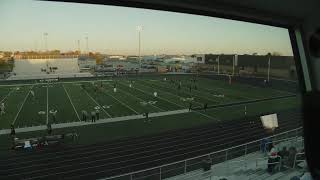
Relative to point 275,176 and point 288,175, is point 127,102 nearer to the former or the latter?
point 275,176

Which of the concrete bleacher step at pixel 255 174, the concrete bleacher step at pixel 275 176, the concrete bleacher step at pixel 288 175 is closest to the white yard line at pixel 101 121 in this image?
the concrete bleacher step at pixel 255 174

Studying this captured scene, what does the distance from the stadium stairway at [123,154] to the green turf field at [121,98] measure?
8.57 ft

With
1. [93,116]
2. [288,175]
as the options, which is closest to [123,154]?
[93,116]

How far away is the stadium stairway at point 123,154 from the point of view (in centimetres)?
612

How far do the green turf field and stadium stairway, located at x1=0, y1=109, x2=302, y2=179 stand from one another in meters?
2.61

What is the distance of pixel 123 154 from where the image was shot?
24.2ft

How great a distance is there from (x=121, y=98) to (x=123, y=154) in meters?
7.97

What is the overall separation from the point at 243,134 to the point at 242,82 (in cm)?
798

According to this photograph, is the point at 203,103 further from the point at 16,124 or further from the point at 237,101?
the point at 16,124

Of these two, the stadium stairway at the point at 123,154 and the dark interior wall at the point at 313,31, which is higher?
the dark interior wall at the point at 313,31

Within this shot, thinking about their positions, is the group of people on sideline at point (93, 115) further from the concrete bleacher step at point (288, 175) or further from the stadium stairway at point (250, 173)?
the concrete bleacher step at point (288, 175)

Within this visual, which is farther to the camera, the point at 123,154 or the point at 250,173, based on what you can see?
the point at 123,154

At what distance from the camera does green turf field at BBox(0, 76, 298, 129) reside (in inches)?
469

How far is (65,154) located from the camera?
24.2 ft
